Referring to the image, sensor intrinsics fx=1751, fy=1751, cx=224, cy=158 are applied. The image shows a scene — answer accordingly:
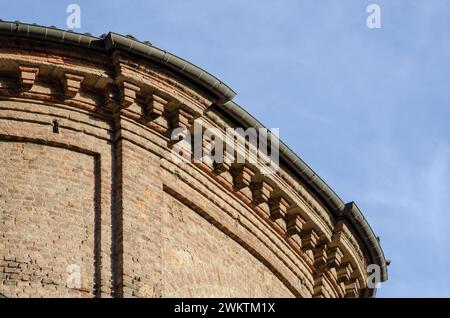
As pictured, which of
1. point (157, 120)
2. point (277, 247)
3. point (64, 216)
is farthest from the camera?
point (277, 247)

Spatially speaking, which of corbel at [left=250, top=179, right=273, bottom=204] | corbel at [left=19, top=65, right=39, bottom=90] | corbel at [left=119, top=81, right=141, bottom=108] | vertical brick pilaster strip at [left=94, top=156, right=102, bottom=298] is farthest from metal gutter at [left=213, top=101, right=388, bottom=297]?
corbel at [left=19, top=65, right=39, bottom=90]

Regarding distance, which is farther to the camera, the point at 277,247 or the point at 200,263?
the point at 277,247

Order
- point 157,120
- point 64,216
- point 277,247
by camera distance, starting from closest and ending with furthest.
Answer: point 64,216
point 157,120
point 277,247

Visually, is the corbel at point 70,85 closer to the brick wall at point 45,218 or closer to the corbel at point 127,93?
the corbel at point 127,93

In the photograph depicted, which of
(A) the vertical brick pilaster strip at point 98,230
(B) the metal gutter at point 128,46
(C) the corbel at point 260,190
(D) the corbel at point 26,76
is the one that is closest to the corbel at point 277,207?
(C) the corbel at point 260,190

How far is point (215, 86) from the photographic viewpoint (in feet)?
91.5

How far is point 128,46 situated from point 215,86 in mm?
1673

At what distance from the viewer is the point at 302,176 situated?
2948 centimetres

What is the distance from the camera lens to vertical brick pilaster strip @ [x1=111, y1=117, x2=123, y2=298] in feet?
81.4

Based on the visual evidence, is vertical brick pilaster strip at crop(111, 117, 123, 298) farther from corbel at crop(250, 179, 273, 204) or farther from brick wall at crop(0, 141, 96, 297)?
corbel at crop(250, 179, 273, 204)

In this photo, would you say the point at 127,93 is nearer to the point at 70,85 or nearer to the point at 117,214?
the point at 70,85
